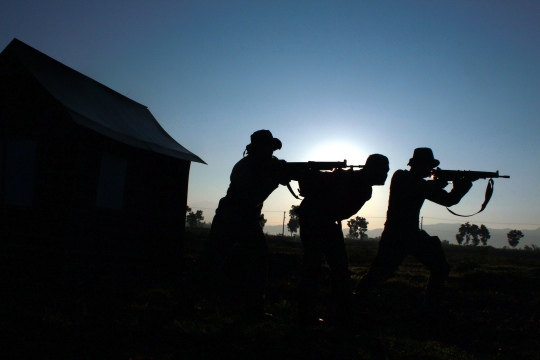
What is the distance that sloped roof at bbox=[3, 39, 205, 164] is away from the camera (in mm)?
7176

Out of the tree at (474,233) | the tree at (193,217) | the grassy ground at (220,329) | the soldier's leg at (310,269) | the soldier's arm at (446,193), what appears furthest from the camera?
the tree at (474,233)

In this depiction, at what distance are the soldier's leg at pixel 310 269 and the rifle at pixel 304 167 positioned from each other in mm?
545

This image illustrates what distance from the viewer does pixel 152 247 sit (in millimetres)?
9492

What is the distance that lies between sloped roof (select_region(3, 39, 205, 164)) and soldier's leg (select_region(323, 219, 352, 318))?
4555mm

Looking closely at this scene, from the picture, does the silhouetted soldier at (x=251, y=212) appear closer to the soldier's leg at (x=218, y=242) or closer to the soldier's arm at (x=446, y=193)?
the soldier's leg at (x=218, y=242)

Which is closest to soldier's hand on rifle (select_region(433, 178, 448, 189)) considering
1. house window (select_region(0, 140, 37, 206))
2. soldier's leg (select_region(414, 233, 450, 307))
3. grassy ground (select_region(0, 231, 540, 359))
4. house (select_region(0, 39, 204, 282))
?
soldier's leg (select_region(414, 233, 450, 307))

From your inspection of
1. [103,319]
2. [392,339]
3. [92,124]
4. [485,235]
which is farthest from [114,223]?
[485,235]

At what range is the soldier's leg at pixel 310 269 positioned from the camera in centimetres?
430

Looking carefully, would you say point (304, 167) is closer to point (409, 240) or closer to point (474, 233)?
point (409, 240)

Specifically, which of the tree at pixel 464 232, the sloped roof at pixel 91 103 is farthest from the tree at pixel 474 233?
the sloped roof at pixel 91 103

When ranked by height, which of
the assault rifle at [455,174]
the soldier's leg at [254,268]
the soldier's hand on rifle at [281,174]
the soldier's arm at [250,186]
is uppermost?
the assault rifle at [455,174]

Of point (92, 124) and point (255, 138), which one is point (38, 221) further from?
point (255, 138)

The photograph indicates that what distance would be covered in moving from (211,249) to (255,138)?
143 centimetres

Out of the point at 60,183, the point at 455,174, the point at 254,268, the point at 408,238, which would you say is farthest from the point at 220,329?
the point at 60,183
